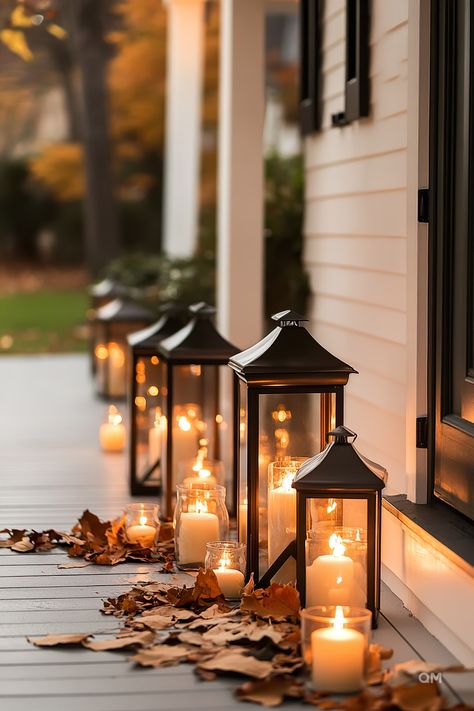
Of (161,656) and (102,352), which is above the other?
(102,352)

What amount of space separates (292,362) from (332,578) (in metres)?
0.65

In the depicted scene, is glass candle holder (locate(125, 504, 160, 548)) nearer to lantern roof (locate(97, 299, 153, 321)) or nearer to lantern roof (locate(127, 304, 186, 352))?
lantern roof (locate(127, 304, 186, 352))

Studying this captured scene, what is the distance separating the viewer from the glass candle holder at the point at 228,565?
11.0 ft

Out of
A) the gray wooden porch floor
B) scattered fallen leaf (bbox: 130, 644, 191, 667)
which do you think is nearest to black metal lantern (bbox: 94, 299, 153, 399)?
the gray wooden porch floor

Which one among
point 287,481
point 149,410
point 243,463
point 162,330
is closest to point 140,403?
point 149,410

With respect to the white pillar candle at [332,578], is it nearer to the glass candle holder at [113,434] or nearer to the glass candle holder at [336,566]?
the glass candle holder at [336,566]

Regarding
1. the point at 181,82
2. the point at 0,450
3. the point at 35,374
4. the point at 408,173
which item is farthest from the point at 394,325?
the point at 181,82

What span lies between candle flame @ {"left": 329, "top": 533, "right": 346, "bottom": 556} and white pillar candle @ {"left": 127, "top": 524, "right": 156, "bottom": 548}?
102 cm

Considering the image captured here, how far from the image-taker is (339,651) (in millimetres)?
2621

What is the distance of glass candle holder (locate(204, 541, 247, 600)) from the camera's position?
334 cm

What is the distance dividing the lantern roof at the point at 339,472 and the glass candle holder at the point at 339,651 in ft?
1.50

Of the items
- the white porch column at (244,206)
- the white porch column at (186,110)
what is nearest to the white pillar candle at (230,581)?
the white porch column at (244,206)

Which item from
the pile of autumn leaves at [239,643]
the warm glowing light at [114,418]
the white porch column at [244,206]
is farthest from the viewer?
the white porch column at [244,206]

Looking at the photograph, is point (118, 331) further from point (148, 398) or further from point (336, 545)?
point (336, 545)
